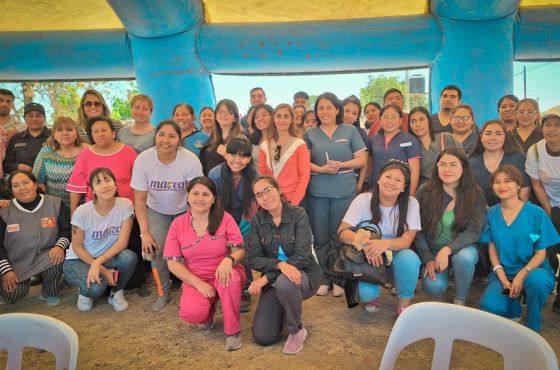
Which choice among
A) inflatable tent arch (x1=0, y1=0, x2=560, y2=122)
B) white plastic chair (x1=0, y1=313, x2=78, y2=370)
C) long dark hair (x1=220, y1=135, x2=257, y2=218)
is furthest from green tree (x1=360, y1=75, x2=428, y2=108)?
white plastic chair (x1=0, y1=313, x2=78, y2=370)

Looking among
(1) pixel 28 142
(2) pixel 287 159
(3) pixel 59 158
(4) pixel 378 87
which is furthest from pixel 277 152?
(4) pixel 378 87

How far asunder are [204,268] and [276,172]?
90 centimetres

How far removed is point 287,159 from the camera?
9.41ft

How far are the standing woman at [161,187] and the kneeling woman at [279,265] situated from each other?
737mm

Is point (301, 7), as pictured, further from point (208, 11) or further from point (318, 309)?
point (318, 309)

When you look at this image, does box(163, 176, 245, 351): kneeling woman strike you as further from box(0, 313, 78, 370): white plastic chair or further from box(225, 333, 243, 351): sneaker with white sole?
box(0, 313, 78, 370): white plastic chair

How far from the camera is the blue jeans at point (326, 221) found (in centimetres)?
300

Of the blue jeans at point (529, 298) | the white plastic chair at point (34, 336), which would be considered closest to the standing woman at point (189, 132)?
the white plastic chair at point (34, 336)

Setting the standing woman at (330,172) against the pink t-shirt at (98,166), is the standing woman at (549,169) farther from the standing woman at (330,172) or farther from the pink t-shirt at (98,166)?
the pink t-shirt at (98,166)

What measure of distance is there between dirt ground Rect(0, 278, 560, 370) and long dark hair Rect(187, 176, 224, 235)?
667 millimetres

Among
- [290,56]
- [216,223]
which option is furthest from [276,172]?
[290,56]

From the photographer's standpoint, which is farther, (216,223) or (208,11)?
(208,11)

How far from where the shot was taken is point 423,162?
9.92ft

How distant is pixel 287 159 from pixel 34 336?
2020 mm
